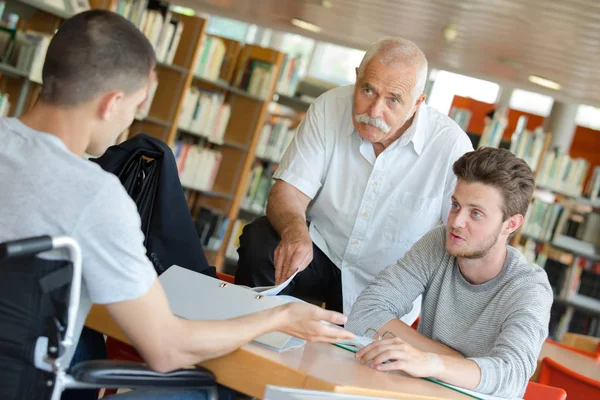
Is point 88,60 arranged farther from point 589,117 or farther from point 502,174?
point 589,117

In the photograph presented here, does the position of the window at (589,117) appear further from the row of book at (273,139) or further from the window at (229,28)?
the row of book at (273,139)

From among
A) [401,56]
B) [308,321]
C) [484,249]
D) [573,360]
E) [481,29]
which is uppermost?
[481,29]

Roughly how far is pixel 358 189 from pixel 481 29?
4495 millimetres

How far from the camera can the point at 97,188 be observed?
124cm

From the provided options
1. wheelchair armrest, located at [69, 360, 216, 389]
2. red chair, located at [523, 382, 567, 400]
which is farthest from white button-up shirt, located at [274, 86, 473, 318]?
wheelchair armrest, located at [69, 360, 216, 389]

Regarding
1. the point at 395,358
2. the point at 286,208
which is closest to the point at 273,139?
the point at 286,208

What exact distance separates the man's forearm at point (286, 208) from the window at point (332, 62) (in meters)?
10.2

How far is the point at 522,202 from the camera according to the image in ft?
7.05

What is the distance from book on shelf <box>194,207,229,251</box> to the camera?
7.32 meters

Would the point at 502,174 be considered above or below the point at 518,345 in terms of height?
above

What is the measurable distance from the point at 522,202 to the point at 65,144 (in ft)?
4.24

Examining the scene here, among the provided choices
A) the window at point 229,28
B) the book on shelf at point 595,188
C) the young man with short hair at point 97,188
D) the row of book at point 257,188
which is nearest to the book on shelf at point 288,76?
the row of book at point 257,188

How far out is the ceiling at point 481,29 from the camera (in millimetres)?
5941

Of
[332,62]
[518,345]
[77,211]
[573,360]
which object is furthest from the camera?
[332,62]
